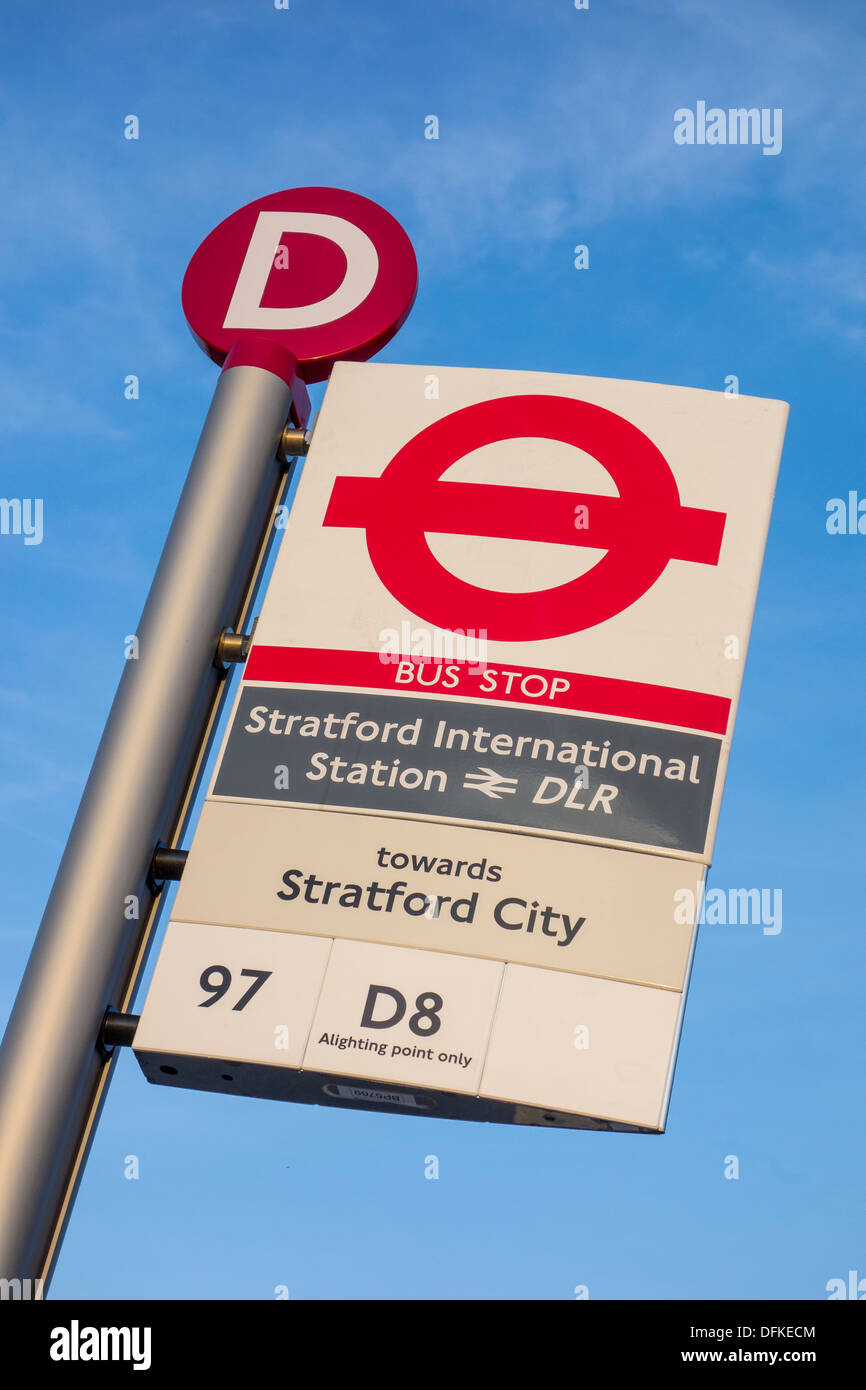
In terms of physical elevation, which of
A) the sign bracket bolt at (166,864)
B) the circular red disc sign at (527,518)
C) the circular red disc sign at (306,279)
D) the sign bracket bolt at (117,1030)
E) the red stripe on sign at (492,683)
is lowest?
the sign bracket bolt at (117,1030)

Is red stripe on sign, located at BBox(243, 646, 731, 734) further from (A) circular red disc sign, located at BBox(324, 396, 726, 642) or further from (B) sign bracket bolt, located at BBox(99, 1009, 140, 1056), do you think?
(B) sign bracket bolt, located at BBox(99, 1009, 140, 1056)

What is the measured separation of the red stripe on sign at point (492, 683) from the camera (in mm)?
4281

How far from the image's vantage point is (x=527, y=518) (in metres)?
4.83

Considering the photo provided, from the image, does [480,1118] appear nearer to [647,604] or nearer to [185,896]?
[185,896]

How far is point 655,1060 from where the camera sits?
3678 millimetres

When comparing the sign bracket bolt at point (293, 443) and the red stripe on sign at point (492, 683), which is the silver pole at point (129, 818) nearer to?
the sign bracket bolt at point (293, 443)

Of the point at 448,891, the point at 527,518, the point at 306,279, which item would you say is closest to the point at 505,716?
the point at 448,891

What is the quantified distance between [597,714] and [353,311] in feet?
6.83

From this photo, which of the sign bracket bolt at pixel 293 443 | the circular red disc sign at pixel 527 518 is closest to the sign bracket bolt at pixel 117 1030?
the circular red disc sign at pixel 527 518

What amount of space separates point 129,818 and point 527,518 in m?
1.64

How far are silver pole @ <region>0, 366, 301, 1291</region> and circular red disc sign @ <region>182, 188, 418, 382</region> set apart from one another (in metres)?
0.32
